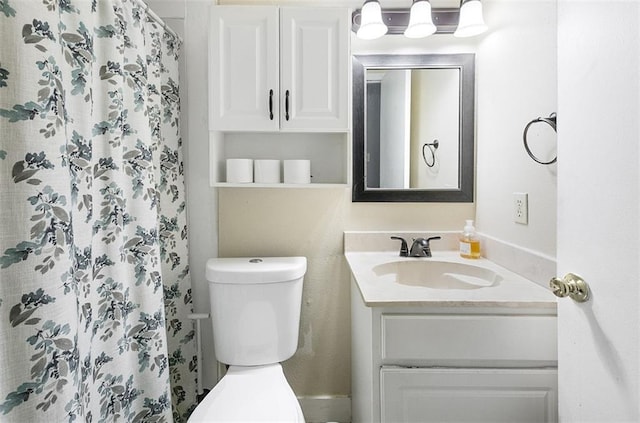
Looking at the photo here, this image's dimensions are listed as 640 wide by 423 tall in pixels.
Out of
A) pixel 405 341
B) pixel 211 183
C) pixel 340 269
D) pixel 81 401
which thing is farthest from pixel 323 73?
pixel 81 401

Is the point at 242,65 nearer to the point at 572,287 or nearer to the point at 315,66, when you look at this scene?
the point at 315,66

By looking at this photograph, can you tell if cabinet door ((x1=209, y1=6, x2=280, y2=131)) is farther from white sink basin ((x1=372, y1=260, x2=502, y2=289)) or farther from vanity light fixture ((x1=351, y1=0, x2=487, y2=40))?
white sink basin ((x1=372, y1=260, x2=502, y2=289))

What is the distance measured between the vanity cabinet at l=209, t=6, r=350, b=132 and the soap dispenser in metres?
0.71

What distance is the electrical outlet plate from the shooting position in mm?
1306

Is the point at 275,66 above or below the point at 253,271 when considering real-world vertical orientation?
above

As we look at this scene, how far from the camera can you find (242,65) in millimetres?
1499

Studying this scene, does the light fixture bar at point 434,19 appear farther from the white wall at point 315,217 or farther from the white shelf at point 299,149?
the white shelf at point 299,149

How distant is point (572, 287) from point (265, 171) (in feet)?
3.84

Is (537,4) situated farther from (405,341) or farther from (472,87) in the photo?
(405,341)

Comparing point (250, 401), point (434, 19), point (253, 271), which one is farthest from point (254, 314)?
point (434, 19)

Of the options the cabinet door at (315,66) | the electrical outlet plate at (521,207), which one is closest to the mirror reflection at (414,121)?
the cabinet door at (315,66)

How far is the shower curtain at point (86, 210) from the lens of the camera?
0.78 meters

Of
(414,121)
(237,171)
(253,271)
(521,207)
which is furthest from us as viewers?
(414,121)

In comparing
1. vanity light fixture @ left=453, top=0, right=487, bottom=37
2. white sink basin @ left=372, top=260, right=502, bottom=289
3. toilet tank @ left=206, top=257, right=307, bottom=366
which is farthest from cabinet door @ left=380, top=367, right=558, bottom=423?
vanity light fixture @ left=453, top=0, right=487, bottom=37
